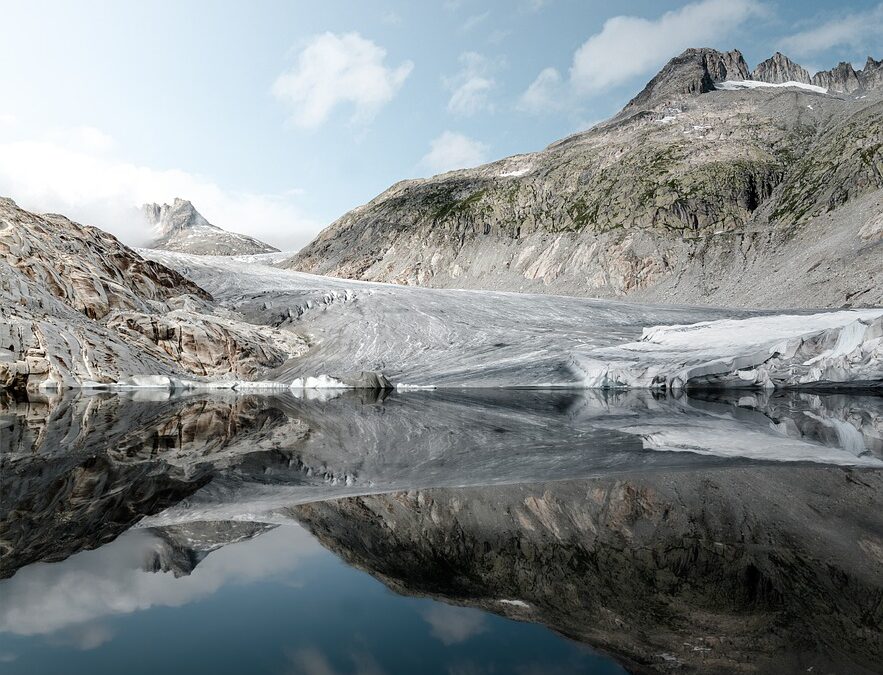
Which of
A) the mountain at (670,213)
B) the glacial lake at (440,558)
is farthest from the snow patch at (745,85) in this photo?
the glacial lake at (440,558)

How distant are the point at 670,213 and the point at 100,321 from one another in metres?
61.8

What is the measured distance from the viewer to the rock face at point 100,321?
62.7 ft

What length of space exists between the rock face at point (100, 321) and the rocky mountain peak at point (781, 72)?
416 ft

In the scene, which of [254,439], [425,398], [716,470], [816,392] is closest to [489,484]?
[716,470]

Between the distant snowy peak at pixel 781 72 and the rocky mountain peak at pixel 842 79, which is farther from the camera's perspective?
the distant snowy peak at pixel 781 72

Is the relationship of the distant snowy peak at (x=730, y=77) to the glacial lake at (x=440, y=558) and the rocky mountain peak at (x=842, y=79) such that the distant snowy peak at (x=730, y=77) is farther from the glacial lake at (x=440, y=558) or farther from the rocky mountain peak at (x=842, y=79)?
the glacial lake at (x=440, y=558)


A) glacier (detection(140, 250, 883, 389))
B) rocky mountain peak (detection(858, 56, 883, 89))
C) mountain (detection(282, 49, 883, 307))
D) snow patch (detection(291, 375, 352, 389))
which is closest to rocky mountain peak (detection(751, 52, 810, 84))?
rocky mountain peak (detection(858, 56, 883, 89))

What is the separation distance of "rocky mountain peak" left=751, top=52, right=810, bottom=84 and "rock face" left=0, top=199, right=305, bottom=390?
416ft

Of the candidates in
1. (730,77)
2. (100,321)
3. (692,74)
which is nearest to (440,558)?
(100,321)

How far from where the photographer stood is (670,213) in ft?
220

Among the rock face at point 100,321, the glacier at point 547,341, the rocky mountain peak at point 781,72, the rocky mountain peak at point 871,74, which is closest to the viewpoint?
the rock face at point 100,321

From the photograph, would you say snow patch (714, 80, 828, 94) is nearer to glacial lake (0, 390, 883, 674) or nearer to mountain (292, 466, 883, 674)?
glacial lake (0, 390, 883, 674)

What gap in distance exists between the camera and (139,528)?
15.1 ft

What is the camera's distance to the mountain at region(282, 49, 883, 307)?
53.5 meters
